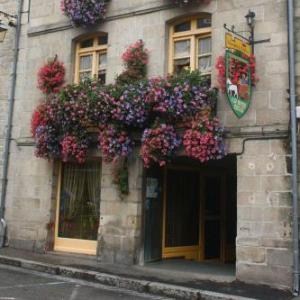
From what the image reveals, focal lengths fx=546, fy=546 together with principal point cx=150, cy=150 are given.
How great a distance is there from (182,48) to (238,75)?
6.81 ft

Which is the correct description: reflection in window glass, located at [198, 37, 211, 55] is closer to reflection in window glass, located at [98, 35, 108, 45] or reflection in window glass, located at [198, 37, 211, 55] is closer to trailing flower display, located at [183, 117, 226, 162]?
trailing flower display, located at [183, 117, 226, 162]

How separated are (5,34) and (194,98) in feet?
20.3

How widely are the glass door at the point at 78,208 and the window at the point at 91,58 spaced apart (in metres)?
2.03

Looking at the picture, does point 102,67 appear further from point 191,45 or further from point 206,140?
point 206,140

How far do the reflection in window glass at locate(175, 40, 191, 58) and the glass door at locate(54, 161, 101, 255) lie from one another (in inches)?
119

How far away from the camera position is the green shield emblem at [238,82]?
9.36m

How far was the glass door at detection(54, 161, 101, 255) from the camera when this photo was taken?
12156 mm

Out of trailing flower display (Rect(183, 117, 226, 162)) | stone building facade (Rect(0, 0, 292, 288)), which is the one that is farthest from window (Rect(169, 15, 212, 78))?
trailing flower display (Rect(183, 117, 226, 162))

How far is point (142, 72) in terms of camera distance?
11.3 m

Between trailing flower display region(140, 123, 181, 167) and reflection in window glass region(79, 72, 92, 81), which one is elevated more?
reflection in window glass region(79, 72, 92, 81)

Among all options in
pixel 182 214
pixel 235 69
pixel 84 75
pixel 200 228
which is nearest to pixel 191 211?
pixel 182 214

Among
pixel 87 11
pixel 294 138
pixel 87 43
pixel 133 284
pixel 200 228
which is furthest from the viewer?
pixel 200 228

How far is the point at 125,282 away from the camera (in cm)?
952

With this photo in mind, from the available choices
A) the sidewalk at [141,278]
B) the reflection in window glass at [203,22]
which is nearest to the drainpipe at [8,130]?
the sidewalk at [141,278]
